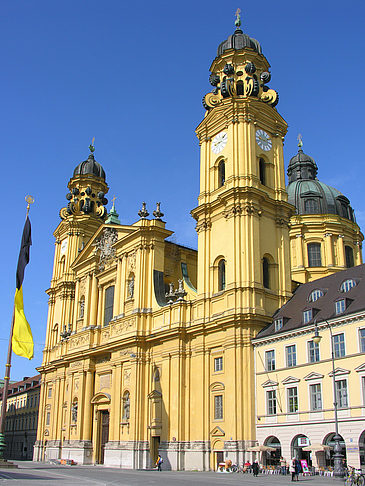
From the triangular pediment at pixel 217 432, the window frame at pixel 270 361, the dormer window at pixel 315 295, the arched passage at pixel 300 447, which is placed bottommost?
the arched passage at pixel 300 447

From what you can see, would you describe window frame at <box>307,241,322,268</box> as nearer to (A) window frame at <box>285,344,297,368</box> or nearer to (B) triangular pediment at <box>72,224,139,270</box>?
(B) triangular pediment at <box>72,224,139,270</box>

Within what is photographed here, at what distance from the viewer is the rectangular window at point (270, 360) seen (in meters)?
34.5

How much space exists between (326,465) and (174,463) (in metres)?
11.9

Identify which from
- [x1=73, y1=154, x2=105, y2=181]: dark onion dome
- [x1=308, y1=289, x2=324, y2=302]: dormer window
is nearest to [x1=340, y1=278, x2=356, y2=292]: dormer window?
[x1=308, y1=289, x2=324, y2=302]: dormer window

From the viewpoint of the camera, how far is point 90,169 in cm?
6881

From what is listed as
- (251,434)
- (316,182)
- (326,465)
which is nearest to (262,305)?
(251,434)

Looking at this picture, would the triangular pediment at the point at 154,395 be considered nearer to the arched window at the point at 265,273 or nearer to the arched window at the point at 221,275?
the arched window at the point at 221,275

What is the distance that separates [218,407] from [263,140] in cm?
1999

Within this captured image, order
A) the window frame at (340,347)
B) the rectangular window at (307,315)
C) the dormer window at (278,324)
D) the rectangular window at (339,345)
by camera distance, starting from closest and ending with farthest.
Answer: the window frame at (340,347)
the rectangular window at (339,345)
the rectangular window at (307,315)
the dormer window at (278,324)

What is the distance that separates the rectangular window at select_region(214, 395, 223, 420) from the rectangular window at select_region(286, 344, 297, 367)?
5687mm

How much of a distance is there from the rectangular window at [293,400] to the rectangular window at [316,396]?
130cm

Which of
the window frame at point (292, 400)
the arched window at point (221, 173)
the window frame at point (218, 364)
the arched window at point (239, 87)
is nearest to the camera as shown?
the window frame at point (292, 400)

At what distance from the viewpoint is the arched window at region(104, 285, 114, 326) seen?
51.5 meters

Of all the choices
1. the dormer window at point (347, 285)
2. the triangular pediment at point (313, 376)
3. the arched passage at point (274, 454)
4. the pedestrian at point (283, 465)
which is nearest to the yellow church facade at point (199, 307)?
the arched passage at point (274, 454)
